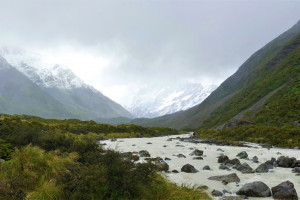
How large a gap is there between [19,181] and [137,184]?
149 inches

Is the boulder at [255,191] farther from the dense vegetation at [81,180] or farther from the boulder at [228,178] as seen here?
the dense vegetation at [81,180]

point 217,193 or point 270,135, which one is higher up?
point 270,135

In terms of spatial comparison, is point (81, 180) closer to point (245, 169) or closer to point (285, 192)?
point (285, 192)

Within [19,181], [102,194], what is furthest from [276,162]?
[19,181]

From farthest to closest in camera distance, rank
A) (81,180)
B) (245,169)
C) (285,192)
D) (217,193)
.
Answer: (245,169), (217,193), (285,192), (81,180)

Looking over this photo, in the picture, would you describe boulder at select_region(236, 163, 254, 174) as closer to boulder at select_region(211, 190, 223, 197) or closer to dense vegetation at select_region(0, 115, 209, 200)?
boulder at select_region(211, 190, 223, 197)

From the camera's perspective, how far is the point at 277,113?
150 ft

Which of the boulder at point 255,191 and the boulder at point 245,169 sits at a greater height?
the boulder at point 245,169

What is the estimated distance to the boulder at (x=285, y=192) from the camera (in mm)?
8539

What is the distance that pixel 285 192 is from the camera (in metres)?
8.70

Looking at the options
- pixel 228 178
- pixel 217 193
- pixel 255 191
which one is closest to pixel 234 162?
pixel 228 178

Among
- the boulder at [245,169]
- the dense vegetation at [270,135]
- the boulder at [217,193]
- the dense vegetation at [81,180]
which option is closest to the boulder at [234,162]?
the boulder at [245,169]

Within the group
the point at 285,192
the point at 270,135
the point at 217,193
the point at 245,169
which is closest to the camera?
the point at 285,192

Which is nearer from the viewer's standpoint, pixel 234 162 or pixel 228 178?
pixel 228 178
